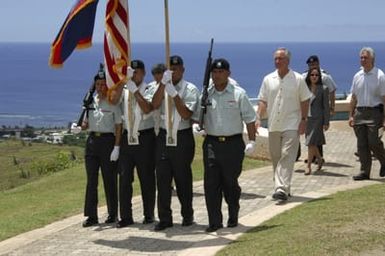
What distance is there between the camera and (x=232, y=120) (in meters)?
7.89

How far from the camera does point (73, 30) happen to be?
822cm

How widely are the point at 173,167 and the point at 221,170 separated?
1.93 ft

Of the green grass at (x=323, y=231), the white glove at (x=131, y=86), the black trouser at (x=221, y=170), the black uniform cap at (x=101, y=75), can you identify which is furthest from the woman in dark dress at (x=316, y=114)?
the white glove at (x=131, y=86)

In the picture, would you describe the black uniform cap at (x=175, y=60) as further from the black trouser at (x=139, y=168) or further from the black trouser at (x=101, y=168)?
the black trouser at (x=101, y=168)

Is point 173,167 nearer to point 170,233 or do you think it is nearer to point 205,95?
point 170,233

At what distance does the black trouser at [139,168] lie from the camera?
8.45 metres

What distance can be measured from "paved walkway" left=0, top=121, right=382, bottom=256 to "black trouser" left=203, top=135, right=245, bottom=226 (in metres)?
0.27

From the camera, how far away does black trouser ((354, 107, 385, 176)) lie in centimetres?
1079

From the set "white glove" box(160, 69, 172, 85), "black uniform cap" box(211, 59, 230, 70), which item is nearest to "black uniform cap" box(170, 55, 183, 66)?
"white glove" box(160, 69, 172, 85)

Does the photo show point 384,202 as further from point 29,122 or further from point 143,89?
point 29,122

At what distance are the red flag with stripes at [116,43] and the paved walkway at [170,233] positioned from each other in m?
1.73

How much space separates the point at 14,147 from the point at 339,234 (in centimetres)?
3122

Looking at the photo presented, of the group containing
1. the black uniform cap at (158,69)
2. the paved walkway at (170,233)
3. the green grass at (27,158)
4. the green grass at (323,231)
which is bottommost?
the green grass at (27,158)

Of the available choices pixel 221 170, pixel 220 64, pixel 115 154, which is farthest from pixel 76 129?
pixel 220 64
